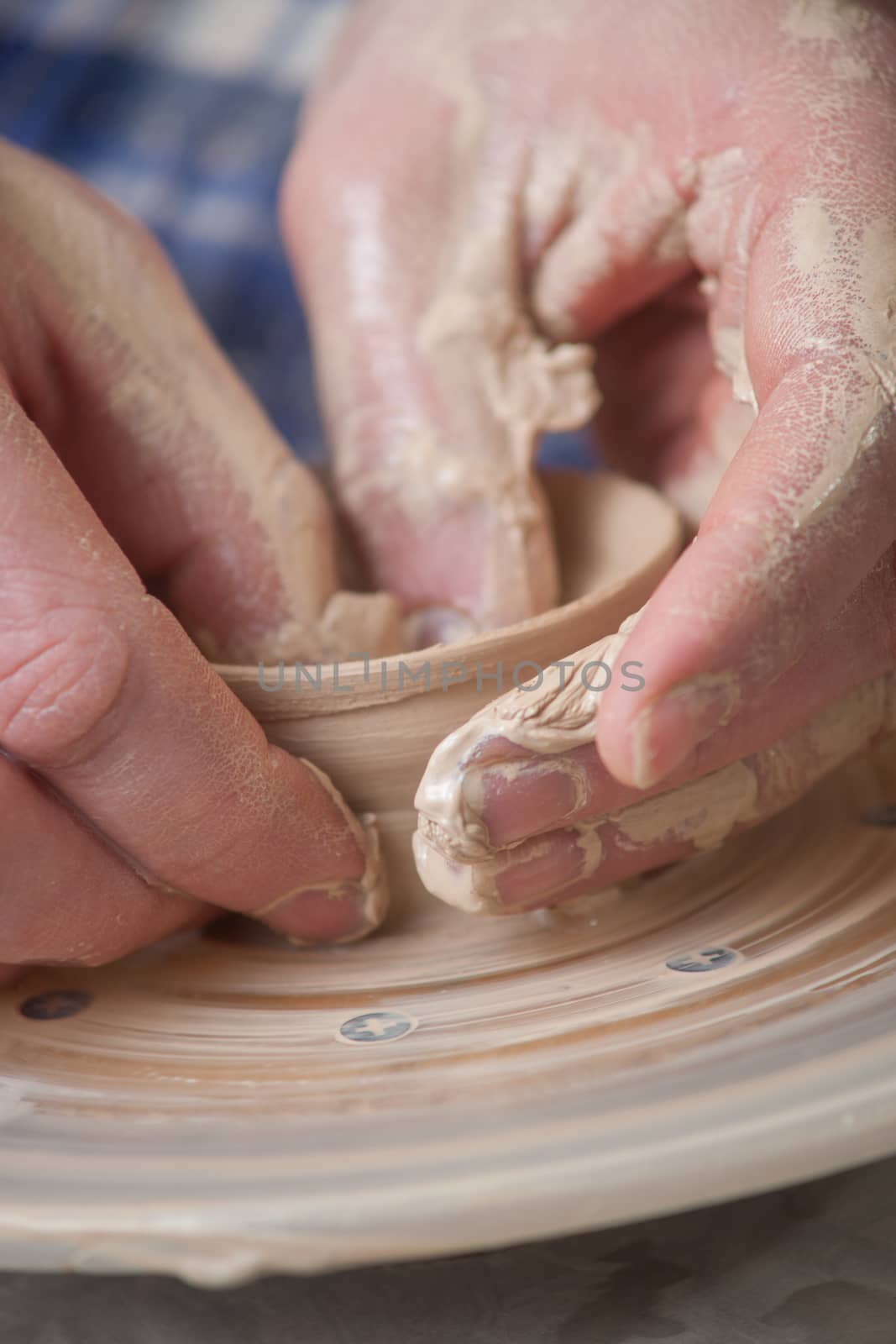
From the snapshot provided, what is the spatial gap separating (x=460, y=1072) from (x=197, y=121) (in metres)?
1.30

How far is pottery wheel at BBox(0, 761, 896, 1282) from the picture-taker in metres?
0.47

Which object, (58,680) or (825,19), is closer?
(58,680)

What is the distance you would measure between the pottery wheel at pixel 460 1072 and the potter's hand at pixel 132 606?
4 centimetres

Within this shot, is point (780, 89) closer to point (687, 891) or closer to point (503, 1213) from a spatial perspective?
point (687, 891)

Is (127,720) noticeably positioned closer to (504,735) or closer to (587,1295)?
(504,735)

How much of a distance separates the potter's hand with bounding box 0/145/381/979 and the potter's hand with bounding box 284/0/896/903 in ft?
0.38

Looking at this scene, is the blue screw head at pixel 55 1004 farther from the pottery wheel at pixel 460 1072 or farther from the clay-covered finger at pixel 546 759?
the clay-covered finger at pixel 546 759

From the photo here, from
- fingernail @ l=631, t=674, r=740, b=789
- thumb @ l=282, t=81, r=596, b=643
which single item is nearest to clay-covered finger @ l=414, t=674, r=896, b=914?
fingernail @ l=631, t=674, r=740, b=789

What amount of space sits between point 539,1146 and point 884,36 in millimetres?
683

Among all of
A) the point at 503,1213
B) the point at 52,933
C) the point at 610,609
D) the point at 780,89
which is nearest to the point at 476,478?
the point at 610,609

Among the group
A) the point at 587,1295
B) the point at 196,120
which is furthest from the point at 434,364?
the point at 196,120

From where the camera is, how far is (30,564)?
59 cm

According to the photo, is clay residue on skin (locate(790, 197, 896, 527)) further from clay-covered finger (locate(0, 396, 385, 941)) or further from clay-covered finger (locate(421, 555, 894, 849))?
clay-covered finger (locate(0, 396, 385, 941))

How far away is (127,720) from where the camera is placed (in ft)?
1.96
